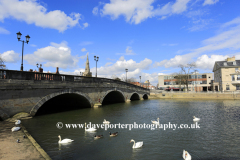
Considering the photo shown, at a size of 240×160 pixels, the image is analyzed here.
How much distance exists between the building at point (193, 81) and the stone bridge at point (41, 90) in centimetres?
6054

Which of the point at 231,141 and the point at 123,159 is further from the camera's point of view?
the point at 231,141

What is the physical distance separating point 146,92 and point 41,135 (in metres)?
46.1

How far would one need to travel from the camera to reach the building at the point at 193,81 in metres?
82.2

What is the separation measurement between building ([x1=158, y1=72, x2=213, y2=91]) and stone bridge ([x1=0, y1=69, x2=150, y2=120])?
60541 mm

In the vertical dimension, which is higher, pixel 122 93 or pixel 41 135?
pixel 122 93

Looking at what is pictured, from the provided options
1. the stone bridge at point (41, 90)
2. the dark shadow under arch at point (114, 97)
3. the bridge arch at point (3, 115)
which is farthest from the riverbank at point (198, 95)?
the bridge arch at point (3, 115)

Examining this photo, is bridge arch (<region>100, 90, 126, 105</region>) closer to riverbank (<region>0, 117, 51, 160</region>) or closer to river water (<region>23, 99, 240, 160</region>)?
river water (<region>23, 99, 240, 160</region>)

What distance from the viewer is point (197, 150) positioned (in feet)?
29.3

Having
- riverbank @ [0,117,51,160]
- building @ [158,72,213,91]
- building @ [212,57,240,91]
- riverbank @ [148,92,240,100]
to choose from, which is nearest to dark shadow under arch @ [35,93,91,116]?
riverbank @ [0,117,51,160]

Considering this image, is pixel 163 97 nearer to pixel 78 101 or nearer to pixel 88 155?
pixel 78 101

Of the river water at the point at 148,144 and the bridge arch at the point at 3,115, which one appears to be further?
the bridge arch at the point at 3,115

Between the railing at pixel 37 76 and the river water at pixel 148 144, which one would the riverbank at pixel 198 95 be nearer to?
the railing at pixel 37 76

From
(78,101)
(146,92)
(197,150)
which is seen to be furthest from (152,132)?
(146,92)

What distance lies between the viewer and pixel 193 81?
8475 centimetres
